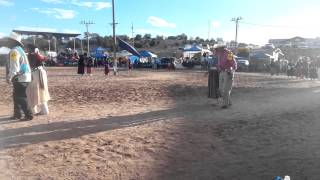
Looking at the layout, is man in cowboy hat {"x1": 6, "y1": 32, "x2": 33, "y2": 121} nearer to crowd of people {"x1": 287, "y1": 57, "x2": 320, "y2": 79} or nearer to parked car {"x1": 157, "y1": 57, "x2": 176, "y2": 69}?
crowd of people {"x1": 287, "y1": 57, "x2": 320, "y2": 79}

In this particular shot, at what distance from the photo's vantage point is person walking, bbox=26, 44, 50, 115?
10.3m

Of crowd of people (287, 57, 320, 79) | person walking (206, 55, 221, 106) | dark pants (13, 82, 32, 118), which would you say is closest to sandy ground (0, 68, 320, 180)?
dark pants (13, 82, 32, 118)

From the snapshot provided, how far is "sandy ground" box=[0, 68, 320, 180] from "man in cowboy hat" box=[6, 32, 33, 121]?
372 mm

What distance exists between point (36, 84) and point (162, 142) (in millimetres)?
3890

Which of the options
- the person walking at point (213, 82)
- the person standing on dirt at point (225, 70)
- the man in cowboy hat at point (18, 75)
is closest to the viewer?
the man in cowboy hat at point (18, 75)

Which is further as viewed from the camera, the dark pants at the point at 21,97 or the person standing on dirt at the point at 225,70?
the person standing on dirt at the point at 225,70

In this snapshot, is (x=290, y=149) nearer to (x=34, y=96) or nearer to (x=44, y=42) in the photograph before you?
(x=34, y=96)

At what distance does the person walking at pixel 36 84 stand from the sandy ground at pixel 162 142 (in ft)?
1.47

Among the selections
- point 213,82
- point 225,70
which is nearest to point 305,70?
point 213,82

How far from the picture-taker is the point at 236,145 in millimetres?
7887

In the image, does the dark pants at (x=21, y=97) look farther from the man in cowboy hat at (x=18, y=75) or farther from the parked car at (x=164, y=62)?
the parked car at (x=164, y=62)

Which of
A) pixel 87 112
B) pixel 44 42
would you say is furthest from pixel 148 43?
pixel 87 112

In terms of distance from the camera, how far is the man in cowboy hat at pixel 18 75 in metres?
9.55

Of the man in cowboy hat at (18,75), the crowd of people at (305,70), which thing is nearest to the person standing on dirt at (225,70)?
the man in cowboy hat at (18,75)
